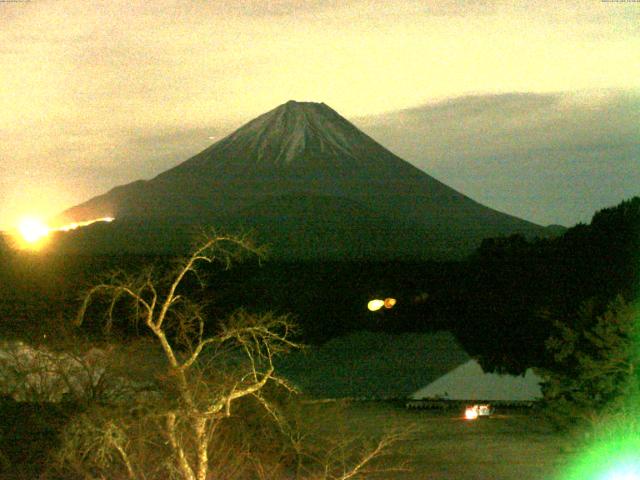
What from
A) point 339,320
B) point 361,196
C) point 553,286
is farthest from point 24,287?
point 361,196

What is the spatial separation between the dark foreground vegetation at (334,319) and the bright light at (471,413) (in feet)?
4.96

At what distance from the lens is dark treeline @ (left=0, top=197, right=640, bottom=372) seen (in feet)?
109

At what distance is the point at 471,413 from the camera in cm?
1656

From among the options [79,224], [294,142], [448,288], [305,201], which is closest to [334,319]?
[448,288]

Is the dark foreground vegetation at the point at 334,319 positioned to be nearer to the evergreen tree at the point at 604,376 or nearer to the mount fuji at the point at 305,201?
the evergreen tree at the point at 604,376

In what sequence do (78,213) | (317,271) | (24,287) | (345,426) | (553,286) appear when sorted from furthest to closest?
(78,213), (317,271), (24,287), (553,286), (345,426)

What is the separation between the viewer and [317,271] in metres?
57.3

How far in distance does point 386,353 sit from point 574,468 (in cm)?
3365

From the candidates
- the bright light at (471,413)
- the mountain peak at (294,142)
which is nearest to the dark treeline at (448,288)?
the bright light at (471,413)

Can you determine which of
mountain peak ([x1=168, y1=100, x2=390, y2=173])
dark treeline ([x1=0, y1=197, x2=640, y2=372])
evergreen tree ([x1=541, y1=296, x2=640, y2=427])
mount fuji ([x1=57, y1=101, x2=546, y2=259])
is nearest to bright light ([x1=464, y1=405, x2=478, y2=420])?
evergreen tree ([x1=541, y1=296, x2=640, y2=427])

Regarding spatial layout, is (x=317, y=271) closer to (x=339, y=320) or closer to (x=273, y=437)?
(x=339, y=320)

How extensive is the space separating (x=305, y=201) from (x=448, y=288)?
229ft

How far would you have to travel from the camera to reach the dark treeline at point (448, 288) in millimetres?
33344

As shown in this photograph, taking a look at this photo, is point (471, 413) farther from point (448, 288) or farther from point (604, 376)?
point (448, 288)
